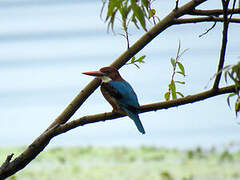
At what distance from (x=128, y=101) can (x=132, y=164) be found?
14.0 ft

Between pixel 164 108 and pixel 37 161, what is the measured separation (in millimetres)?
5169

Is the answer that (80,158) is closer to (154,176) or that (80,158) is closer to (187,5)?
(154,176)

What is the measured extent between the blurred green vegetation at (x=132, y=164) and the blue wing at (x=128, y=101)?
9.96 feet

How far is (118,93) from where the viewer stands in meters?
2.51

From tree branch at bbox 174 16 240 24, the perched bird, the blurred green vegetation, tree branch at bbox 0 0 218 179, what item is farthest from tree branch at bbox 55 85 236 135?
the blurred green vegetation

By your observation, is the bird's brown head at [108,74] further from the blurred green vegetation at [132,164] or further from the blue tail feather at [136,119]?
the blurred green vegetation at [132,164]

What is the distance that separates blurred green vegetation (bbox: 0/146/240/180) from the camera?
584 cm

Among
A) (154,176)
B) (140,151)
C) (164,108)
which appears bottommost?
(140,151)

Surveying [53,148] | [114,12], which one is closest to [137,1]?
[114,12]

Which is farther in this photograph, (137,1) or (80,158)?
(80,158)

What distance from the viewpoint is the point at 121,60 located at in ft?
7.30

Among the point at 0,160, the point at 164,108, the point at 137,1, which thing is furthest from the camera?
the point at 0,160

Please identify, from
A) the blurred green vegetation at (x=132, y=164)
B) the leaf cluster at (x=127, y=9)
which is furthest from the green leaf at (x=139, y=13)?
the blurred green vegetation at (x=132, y=164)

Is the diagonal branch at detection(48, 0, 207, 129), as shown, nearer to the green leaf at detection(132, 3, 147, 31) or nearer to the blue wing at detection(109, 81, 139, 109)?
the blue wing at detection(109, 81, 139, 109)
